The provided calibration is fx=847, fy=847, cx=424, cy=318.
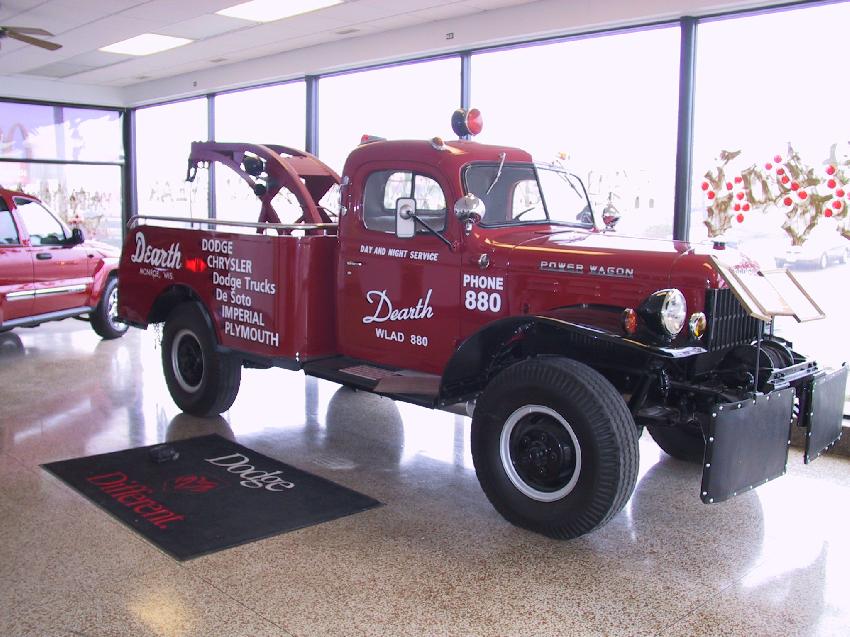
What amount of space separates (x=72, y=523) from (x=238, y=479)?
36.1 inches

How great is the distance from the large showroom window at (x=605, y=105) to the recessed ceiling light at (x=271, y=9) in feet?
5.07

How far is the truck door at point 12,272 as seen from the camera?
Result: 7.68m

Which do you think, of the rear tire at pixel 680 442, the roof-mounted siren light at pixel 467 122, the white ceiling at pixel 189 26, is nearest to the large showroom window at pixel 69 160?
the white ceiling at pixel 189 26

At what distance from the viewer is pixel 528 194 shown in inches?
193

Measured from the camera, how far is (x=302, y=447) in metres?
5.33

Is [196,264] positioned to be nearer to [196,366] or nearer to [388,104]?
[196,366]

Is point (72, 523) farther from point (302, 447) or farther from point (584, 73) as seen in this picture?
point (584, 73)

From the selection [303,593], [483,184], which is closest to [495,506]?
[303,593]

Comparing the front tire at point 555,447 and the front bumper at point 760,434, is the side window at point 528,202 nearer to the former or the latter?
the front tire at point 555,447

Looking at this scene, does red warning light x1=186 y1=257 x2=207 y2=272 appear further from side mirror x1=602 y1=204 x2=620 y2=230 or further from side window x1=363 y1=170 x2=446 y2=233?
side mirror x1=602 y1=204 x2=620 y2=230

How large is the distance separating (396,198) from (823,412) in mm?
2506

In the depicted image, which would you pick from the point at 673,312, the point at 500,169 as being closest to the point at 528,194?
the point at 500,169

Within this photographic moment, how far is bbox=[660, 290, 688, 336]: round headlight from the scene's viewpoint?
12.0 feet

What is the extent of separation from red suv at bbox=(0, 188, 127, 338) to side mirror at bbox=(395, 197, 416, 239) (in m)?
4.26
